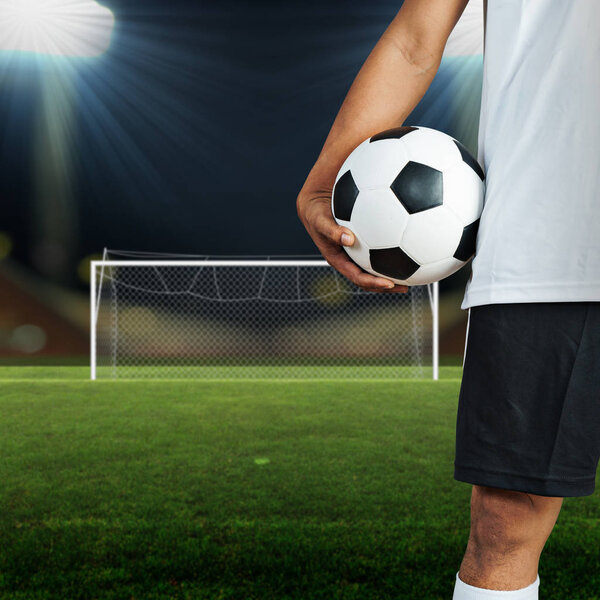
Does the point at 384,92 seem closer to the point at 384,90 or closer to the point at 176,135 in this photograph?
the point at 384,90

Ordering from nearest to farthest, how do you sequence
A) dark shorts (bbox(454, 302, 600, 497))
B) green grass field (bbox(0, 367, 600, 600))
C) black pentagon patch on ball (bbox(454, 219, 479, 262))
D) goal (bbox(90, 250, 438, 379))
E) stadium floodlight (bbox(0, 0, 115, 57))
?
1. dark shorts (bbox(454, 302, 600, 497))
2. black pentagon patch on ball (bbox(454, 219, 479, 262))
3. green grass field (bbox(0, 367, 600, 600))
4. goal (bbox(90, 250, 438, 379))
5. stadium floodlight (bbox(0, 0, 115, 57))

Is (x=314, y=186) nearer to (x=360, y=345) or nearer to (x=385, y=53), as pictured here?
(x=385, y=53)

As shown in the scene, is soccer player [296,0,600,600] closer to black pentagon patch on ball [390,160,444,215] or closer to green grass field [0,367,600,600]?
black pentagon patch on ball [390,160,444,215]

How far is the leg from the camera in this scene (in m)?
0.78

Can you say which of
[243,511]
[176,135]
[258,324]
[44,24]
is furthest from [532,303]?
[44,24]

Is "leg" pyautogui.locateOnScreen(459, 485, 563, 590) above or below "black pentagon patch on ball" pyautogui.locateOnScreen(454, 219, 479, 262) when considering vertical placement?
below

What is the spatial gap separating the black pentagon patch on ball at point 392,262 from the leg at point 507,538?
14.5 inches

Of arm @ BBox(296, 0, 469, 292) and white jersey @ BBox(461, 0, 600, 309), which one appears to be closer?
white jersey @ BBox(461, 0, 600, 309)

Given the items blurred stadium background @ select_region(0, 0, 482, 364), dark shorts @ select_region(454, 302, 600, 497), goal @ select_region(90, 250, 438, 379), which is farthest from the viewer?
blurred stadium background @ select_region(0, 0, 482, 364)

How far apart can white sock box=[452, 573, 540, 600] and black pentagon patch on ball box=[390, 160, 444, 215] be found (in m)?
0.54

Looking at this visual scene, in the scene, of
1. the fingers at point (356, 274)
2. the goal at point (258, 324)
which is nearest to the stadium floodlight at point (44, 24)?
the goal at point (258, 324)

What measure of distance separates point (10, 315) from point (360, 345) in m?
6.28

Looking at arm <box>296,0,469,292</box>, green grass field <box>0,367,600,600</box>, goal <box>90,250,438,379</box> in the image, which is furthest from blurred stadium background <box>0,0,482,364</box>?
arm <box>296,0,469,292</box>

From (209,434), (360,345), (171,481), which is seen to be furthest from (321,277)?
(171,481)
